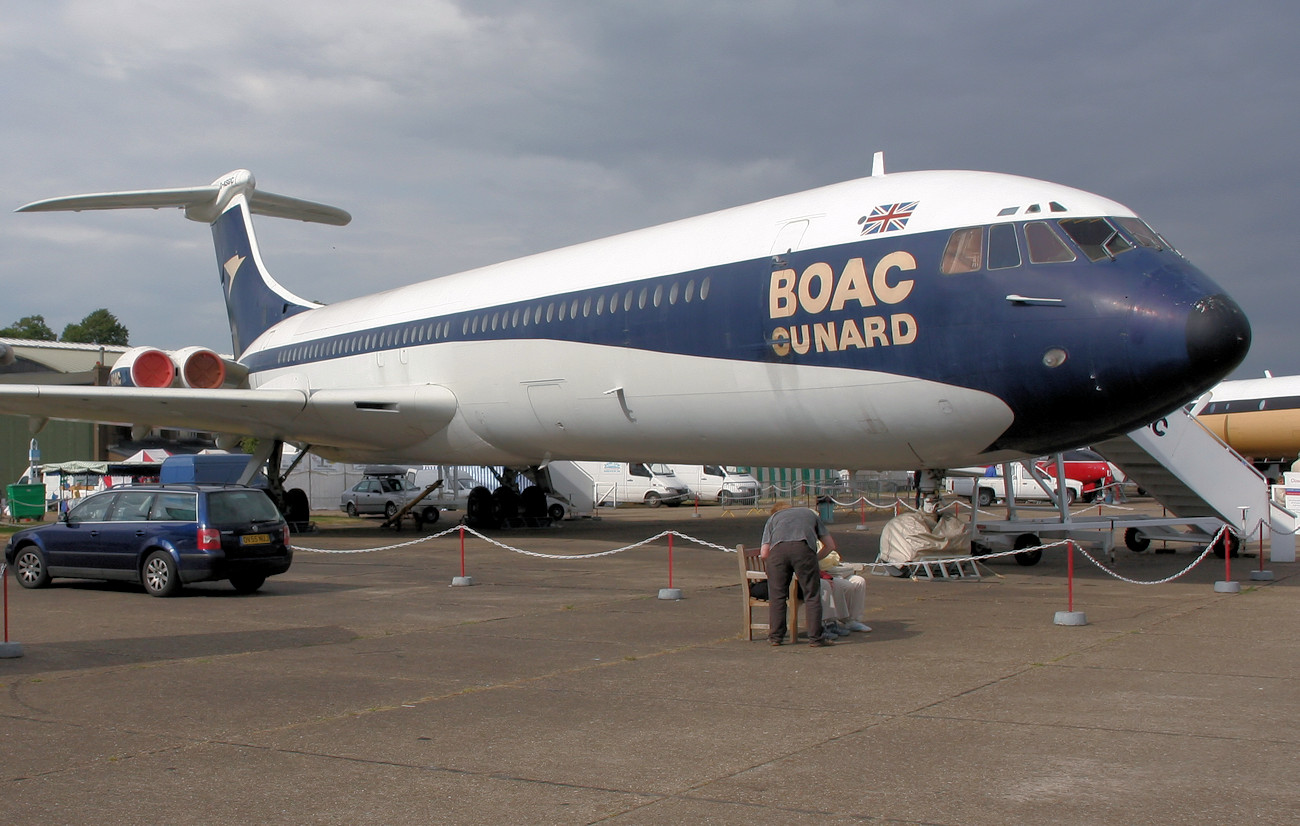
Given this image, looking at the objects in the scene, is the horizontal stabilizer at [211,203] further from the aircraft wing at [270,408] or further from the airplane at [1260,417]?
the airplane at [1260,417]

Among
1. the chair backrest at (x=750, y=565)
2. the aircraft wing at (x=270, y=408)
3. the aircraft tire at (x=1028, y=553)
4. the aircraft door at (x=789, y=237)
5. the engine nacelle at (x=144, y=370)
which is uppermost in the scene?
the aircraft door at (x=789, y=237)

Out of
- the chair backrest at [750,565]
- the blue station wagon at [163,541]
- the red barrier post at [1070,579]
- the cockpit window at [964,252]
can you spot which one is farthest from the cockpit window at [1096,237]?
the blue station wagon at [163,541]

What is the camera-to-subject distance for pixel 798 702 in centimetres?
683

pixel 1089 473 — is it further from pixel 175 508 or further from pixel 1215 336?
pixel 175 508

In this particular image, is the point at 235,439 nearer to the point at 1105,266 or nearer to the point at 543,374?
the point at 543,374

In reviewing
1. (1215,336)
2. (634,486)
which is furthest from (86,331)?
(1215,336)

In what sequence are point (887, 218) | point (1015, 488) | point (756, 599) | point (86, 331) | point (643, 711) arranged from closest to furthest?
point (643, 711), point (756, 599), point (887, 218), point (1015, 488), point (86, 331)

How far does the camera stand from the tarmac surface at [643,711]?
4867mm

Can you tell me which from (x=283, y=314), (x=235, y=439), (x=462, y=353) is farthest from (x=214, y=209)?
(x=462, y=353)

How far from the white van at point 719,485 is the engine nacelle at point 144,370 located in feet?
58.7

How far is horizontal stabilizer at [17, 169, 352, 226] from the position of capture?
87.7 feet

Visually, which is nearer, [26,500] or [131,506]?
[131,506]

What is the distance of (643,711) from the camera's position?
6625mm

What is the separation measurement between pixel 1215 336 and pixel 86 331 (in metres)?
126
